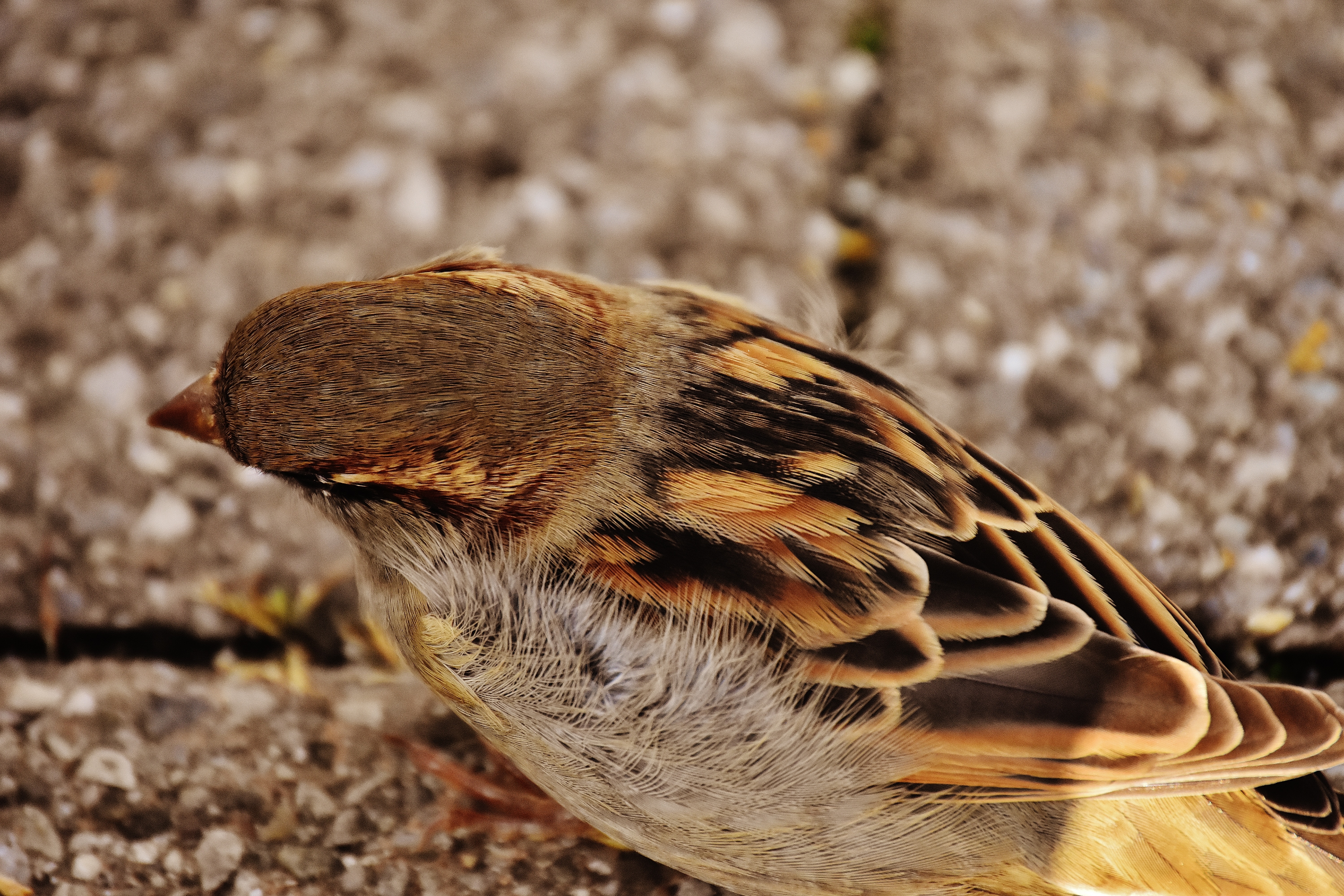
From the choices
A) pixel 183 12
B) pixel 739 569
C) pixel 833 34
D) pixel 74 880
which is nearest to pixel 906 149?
pixel 833 34

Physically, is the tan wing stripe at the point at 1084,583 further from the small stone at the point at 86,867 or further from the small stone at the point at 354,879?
the small stone at the point at 86,867

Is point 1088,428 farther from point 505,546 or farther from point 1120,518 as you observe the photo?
point 505,546

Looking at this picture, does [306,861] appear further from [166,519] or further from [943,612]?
[943,612]

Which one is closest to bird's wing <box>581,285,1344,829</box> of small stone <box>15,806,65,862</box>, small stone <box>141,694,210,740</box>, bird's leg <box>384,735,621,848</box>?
bird's leg <box>384,735,621,848</box>

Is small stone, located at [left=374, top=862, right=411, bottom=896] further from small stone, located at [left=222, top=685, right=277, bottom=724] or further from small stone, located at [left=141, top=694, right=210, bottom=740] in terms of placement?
small stone, located at [left=141, top=694, right=210, bottom=740]

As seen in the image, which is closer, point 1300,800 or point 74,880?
point 1300,800

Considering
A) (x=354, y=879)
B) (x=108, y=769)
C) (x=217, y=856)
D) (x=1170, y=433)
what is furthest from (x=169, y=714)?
(x=1170, y=433)

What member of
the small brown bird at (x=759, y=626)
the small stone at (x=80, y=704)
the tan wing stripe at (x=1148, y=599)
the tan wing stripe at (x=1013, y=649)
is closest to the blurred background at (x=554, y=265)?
the small stone at (x=80, y=704)
